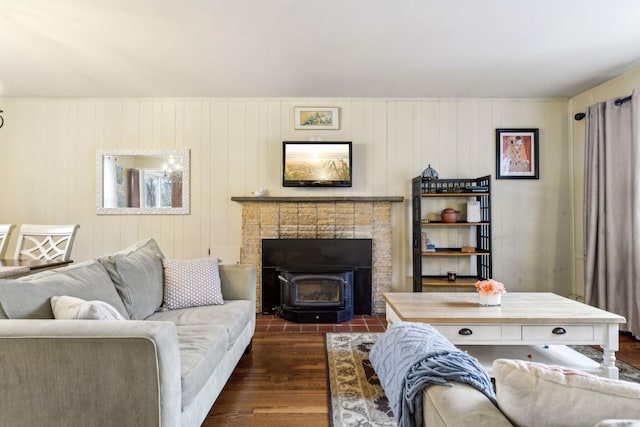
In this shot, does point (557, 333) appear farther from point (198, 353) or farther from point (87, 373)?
point (87, 373)

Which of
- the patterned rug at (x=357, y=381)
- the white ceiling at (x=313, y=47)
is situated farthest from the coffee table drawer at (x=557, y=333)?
the white ceiling at (x=313, y=47)

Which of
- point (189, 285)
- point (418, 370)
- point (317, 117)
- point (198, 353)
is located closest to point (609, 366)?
point (418, 370)

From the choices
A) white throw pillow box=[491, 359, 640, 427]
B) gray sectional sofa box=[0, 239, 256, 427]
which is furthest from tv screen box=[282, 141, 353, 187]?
white throw pillow box=[491, 359, 640, 427]

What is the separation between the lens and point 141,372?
1.13m

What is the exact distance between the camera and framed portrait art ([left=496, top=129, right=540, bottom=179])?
153 inches

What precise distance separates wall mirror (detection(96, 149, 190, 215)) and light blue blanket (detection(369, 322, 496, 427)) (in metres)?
3.24

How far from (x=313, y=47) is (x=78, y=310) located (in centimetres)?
240

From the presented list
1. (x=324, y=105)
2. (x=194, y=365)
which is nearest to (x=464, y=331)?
(x=194, y=365)

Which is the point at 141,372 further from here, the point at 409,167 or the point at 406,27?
the point at 409,167

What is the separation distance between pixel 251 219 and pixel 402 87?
222cm

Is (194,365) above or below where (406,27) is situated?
below

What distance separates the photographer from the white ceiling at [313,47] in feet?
7.22

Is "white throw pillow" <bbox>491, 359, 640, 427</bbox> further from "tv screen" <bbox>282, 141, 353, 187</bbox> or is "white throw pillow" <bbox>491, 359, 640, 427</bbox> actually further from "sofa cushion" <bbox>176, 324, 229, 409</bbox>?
"tv screen" <bbox>282, 141, 353, 187</bbox>

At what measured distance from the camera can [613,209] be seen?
315 centimetres
